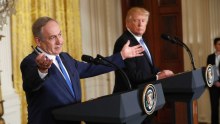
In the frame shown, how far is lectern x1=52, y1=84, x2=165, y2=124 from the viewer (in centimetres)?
197

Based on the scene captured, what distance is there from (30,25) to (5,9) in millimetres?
873

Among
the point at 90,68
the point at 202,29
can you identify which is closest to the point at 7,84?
the point at 90,68

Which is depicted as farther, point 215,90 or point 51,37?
point 215,90

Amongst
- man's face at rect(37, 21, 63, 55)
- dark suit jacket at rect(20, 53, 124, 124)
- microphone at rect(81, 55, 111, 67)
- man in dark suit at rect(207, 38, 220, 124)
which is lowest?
man in dark suit at rect(207, 38, 220, 124)

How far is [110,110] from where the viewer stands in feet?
6.55

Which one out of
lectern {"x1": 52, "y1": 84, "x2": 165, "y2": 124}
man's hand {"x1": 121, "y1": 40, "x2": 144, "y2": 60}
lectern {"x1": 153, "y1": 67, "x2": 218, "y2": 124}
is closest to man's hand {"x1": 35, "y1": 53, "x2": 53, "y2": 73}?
lectern {"x1": 52, "y1": 84, "x2": 165, "y2": 124}

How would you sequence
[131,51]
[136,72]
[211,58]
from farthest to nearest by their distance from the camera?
[211,58] → [136,72] → [131,51]

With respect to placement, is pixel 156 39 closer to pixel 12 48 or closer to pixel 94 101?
pixel 12 48

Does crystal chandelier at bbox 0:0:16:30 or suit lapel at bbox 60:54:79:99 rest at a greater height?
crystal chandelier at bbox 0:0:16:30

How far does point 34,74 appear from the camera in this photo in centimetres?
216

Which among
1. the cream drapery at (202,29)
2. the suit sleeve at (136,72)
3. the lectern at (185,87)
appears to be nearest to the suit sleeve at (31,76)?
the lectern at (185,87)

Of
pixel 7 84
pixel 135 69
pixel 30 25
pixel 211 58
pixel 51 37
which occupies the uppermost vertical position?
pixel 30 25

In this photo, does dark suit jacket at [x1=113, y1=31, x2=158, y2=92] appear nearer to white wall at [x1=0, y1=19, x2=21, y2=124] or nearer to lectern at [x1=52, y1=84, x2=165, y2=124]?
lectern at [x1=52, y1=84, x2=165, y2=124]

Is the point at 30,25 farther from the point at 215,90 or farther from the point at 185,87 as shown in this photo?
the point at 215,90
